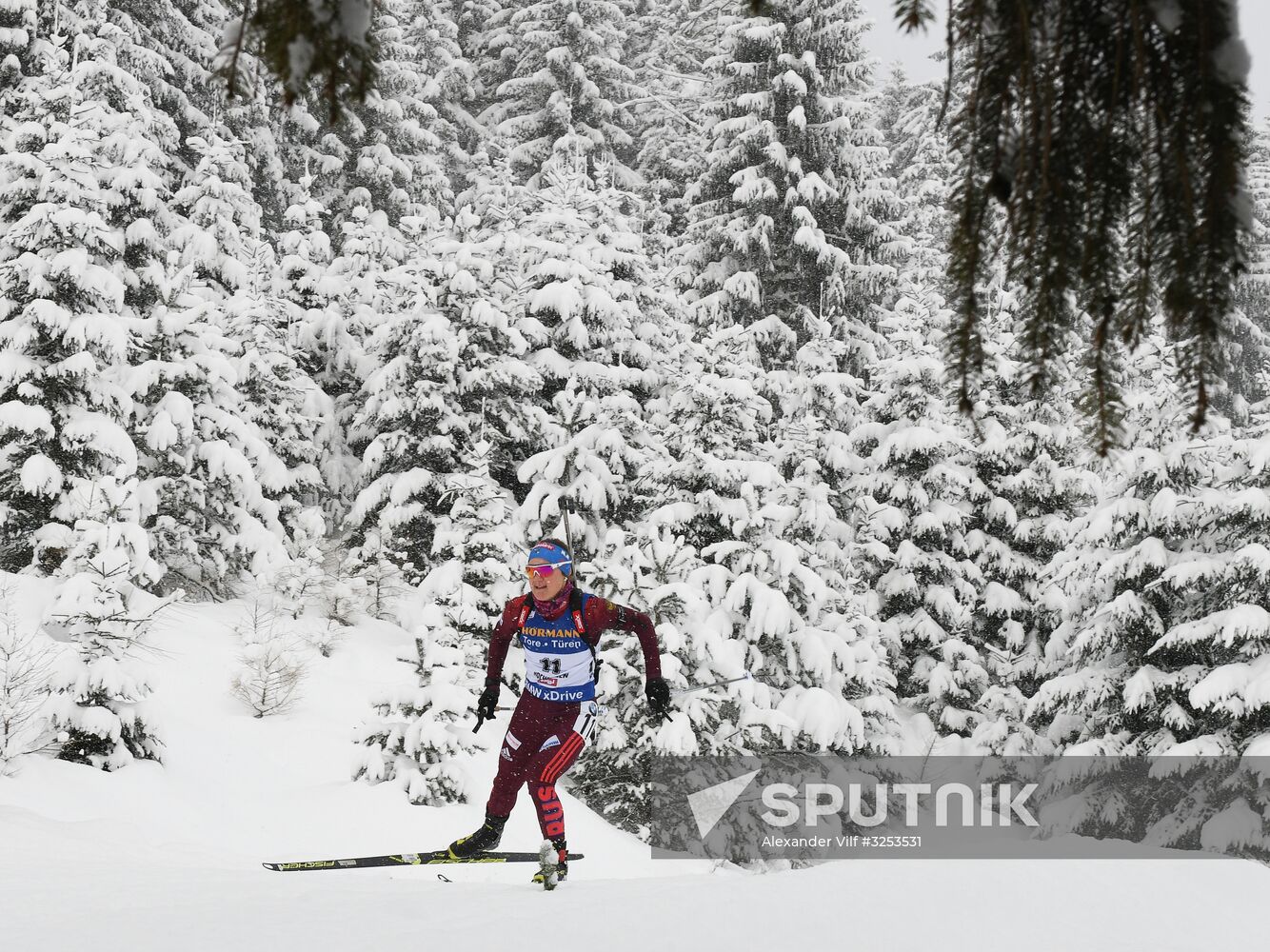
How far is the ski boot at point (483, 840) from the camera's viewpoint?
295 inches

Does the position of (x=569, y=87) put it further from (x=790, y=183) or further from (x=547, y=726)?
(x=547, y=726)

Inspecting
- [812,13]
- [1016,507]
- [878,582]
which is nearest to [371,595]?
[878,582]

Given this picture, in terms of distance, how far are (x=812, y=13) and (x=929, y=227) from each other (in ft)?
31.5

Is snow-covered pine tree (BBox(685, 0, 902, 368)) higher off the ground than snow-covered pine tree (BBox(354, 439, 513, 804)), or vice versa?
snow-covered pine tree (BBox(685, 0, 902, 368))

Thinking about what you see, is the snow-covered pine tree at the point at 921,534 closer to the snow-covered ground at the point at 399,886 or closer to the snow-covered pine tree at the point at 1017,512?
the snow-covered pine tree at the point at 1017,512

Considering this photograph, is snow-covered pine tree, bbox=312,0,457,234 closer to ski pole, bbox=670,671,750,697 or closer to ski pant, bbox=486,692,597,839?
ski pole, bbox=670,671,750,697

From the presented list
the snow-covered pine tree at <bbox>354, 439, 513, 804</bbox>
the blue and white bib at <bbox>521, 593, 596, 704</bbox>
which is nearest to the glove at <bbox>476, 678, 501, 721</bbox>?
the blue and white bib at <bbox>521, 593, 596, 704</bbox>

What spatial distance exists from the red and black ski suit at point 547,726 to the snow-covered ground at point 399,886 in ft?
2.07

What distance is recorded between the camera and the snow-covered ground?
5.59 metres

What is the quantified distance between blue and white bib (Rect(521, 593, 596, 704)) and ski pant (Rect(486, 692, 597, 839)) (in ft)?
0.34

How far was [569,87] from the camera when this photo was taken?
31.6m

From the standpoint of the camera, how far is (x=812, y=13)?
86.0ft

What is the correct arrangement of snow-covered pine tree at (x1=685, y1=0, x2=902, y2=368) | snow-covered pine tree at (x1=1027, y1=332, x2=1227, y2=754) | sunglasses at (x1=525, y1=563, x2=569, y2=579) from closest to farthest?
1. sunglasses at (x1=525, y1=563, x2=569, y2=579)
2. snow-covered pine tree at (x1=1027, y1=332, x2=1227, y2=754)
3. snow-covered pine tree at (x1=685, y1=0, x2=902, y2=368)

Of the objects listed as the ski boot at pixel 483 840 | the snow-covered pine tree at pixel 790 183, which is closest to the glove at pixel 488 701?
the ski boot at pixel 483 840
